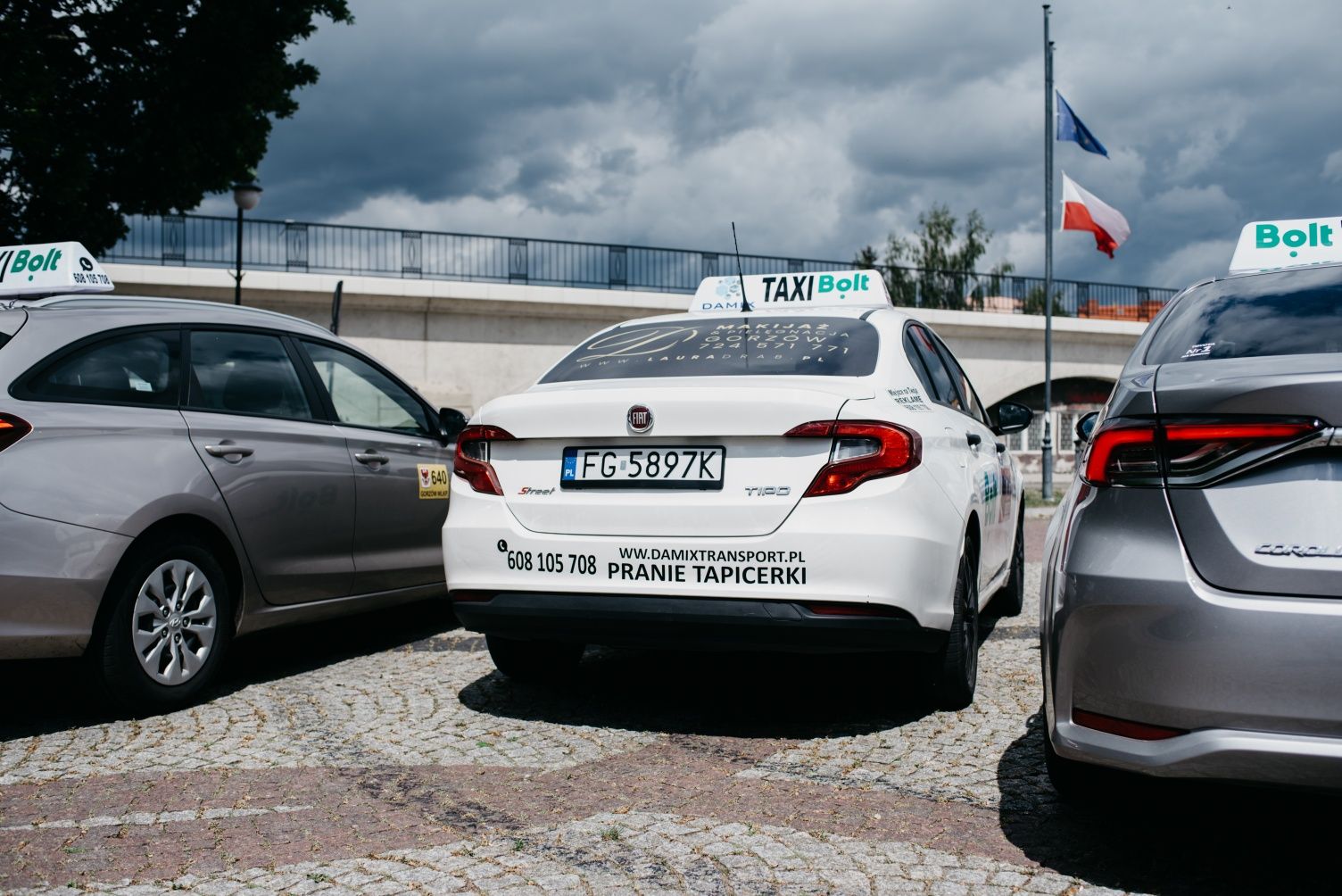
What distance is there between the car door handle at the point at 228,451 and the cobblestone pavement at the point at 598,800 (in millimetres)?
1008

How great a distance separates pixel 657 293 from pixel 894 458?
76.3 feet

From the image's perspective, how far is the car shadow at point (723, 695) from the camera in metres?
4.80

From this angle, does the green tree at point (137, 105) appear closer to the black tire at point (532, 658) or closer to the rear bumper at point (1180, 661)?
the black tire at point (532, 658)

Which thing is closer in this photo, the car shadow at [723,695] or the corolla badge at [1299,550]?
the corolla badge at [1299,550]

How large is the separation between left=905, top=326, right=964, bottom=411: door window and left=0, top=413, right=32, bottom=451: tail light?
326 cm

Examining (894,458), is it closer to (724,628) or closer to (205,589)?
(724,628)

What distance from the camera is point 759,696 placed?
17.3 ft

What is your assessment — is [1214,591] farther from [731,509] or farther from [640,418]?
[640,418]

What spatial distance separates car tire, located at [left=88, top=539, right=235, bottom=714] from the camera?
4.65 m

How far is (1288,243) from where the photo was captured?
4934mm

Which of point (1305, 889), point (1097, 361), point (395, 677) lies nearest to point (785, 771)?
point (1305, 889)

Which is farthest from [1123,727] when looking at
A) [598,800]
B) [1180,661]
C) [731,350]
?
[731,350]

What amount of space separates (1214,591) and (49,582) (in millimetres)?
3691

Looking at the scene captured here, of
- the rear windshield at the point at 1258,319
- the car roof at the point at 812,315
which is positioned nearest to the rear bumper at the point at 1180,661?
the rear windshield at the point at 1258,319
